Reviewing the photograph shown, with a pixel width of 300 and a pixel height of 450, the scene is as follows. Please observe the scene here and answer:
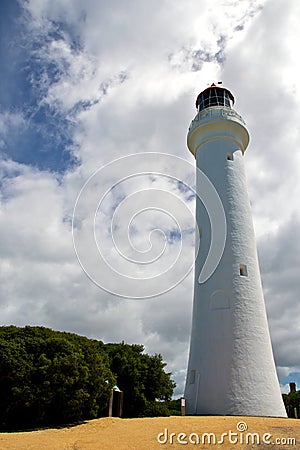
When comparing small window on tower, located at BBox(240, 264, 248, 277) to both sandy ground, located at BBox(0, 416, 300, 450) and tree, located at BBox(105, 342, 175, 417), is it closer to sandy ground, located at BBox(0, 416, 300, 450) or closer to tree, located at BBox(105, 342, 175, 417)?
tree, located at BBox(105, 342, 175, 417)

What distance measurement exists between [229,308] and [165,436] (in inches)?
350

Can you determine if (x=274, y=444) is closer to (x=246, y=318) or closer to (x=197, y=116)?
(x=246, y=318)

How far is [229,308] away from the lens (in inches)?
787

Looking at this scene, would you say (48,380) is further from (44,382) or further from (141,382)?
(141,382)

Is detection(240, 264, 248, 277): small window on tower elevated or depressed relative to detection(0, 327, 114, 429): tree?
elevated

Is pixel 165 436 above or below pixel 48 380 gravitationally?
below

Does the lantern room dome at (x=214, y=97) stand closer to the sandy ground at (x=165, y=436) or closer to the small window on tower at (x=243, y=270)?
the small window on tower at (x=243, y=270)

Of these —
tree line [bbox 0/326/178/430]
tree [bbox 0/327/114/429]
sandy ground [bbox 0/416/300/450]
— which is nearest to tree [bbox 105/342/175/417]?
tree line [bbox 0/326/178/430]

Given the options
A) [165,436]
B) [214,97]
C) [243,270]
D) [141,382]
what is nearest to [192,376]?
[141,382]

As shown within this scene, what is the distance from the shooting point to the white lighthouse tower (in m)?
18.3

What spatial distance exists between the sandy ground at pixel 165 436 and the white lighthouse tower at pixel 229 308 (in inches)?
149

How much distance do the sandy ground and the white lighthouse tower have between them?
3.79 meters

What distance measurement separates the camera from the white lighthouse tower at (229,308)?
1830cm

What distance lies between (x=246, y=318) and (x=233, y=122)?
1195cm
